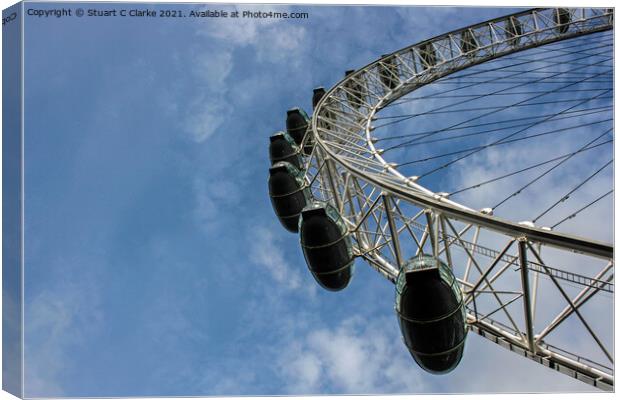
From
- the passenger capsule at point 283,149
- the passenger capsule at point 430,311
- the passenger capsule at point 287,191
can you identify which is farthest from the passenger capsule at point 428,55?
the passenger capsule at point 430,311

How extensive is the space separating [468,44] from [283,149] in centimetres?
1164

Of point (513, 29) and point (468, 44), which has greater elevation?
point (513, 29)

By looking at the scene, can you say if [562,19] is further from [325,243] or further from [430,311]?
[430,311]

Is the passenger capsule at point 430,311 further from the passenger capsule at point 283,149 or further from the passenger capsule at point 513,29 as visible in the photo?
the passenger capsule at point 513,29

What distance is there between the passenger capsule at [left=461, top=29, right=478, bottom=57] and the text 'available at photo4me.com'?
15141 mm

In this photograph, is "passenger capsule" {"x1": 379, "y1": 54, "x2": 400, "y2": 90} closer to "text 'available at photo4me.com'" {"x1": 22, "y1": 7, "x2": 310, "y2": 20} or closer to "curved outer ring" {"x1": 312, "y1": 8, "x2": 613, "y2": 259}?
"curved outer ring" {"x1": 312, "y1": 8, "x2": 613, "y2": 259}

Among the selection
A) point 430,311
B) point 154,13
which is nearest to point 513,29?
point 154,13

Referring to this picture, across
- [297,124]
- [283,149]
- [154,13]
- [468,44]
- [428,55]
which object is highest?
[468,44]

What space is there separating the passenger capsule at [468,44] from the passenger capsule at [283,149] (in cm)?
1075

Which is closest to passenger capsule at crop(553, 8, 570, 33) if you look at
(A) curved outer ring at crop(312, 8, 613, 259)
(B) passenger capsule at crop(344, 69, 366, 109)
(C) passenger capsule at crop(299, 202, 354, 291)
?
(A) curved outer ring at crop(312, 8, 613, 259)

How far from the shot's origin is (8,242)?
46.2ft

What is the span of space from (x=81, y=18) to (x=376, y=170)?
10216 mm

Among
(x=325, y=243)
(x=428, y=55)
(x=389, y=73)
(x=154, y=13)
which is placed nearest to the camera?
(x=154, y=13)

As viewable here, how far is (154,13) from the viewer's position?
15.5m
